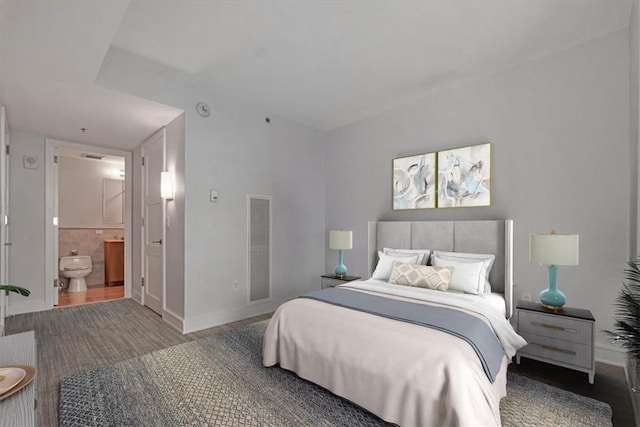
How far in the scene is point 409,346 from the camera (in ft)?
5.90

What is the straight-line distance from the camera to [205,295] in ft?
11.9

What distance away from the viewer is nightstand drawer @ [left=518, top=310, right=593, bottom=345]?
2324mm

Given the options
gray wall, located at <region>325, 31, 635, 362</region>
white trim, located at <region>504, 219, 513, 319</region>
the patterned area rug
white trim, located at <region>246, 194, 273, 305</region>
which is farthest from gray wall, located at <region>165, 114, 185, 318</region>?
white trim, located at <region>504, 219, 513, 319</region>

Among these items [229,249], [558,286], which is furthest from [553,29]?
[229,249]

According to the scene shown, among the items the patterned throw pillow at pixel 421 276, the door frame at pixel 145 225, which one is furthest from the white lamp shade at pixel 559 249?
the door frame at pixel 145 225

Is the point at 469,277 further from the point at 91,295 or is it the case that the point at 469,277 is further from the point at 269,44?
the point at 91,295

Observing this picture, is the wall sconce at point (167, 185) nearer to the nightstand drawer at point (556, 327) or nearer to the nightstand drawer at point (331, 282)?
the nightstand drawer at point (331, 282)

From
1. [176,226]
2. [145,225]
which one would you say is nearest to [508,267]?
[176,226]

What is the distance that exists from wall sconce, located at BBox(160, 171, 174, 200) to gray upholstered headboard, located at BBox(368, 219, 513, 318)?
2.53m

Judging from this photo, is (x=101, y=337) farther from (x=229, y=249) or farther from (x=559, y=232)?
(x=559, y=232)

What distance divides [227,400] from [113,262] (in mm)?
5204

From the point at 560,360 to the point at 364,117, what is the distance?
3.58m

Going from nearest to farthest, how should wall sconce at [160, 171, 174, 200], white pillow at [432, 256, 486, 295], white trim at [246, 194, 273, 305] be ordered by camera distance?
white pillow at [432, 256, 486, 295], wall sconce at [160, 171, 174, 200], white trim at [246, 194, 273, 305]

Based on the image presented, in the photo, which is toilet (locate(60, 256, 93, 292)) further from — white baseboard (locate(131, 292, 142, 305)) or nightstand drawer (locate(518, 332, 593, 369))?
nightstand drawer (locate(518, 332, 593, 369))
